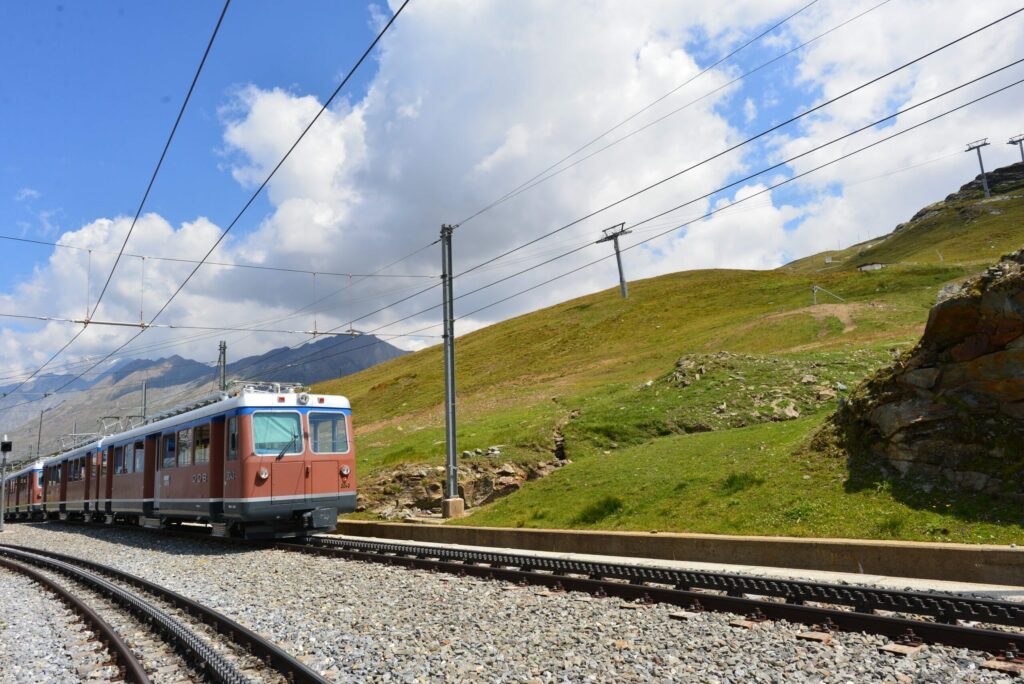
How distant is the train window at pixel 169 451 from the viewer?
21.0m

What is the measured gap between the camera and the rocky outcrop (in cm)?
2301

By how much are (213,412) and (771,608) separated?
608 inches

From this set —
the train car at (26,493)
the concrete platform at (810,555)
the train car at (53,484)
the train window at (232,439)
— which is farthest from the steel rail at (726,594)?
the train car at (26,493)

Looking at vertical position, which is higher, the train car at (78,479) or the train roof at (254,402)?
the train roof at (254,402)

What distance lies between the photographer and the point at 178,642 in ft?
27.5

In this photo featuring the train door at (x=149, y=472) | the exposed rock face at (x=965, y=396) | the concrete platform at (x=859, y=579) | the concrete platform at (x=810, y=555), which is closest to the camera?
the concrete platform at (x=859, y=579)

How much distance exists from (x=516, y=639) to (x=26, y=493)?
47.5m

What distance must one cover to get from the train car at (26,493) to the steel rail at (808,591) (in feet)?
134

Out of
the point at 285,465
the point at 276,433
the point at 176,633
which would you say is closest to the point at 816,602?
the point at 176,633

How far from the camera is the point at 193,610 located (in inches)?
392

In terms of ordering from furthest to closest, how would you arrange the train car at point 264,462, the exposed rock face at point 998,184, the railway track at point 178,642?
the exposed rock face at point 998,184
the train car at point 264,462
the railway track at point 178,642

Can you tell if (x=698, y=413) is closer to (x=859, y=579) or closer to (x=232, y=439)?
(x=859, y=579)

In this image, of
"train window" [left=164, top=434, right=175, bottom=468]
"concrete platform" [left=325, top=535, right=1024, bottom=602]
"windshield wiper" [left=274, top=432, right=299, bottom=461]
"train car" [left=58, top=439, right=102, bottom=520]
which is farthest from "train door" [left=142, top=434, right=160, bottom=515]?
"concrete platform" [left=325, top=535, right=1024, bottom=602]

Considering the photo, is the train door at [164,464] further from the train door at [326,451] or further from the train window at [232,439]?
the train door at [326,451]
